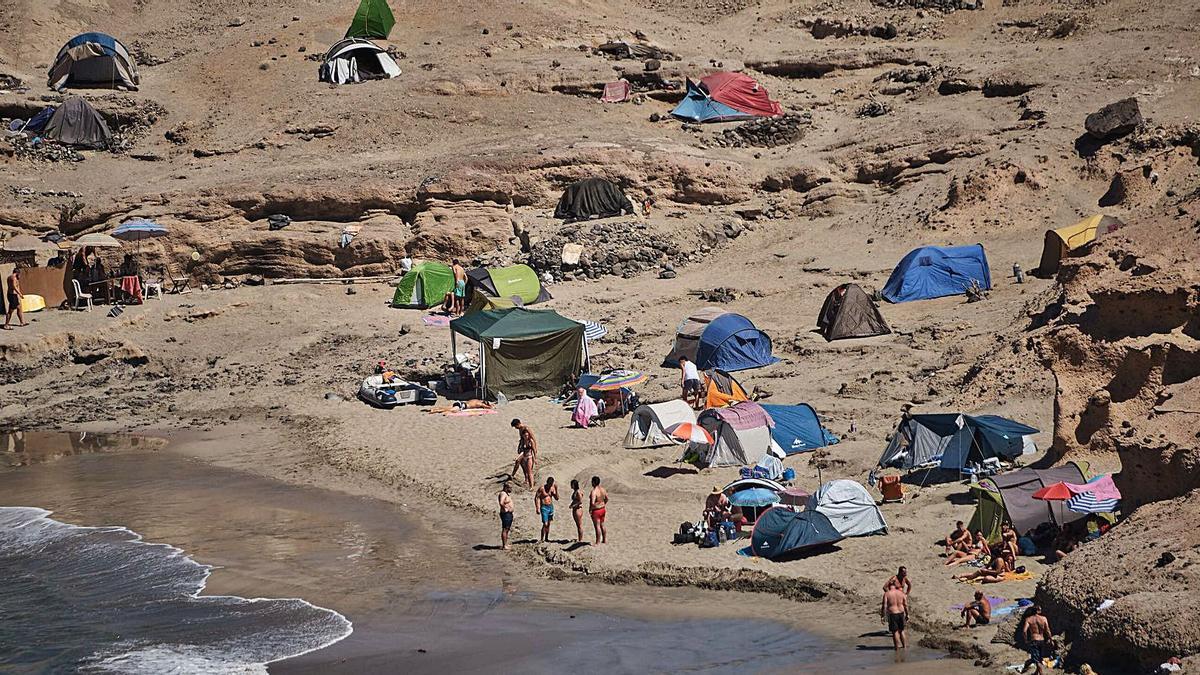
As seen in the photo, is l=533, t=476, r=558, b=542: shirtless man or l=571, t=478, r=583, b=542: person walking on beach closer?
l=571, t=478, r=583, b=542: person walking on beach

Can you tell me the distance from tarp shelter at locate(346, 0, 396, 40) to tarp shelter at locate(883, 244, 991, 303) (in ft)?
70.2

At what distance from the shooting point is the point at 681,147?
3472cm

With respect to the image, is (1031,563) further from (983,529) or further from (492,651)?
(492,651)

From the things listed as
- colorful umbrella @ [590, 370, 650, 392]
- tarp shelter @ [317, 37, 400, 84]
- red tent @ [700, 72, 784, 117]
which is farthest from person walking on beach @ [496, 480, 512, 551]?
tarp shelter @ [317, 37, 400, 84]

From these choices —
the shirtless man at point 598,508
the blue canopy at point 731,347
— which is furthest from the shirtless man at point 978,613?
the blue canopy at point 731,347

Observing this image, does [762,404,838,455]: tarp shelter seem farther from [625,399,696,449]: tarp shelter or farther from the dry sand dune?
[625,399,696,449]: tarp shelter

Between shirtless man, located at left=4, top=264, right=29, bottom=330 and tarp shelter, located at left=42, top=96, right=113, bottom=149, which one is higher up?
tarp shelter, located at left=42, top=96, right=113, bottom=149

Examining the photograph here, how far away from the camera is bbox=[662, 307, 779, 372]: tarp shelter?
2359 cm

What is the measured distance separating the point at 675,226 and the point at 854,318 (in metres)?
8.09

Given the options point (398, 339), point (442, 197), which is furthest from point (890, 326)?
point (442, 197)

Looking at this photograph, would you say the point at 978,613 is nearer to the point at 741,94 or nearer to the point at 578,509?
the point at 578,509

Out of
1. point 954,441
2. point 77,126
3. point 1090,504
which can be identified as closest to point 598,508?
point 954,441

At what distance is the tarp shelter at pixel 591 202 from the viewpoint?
3197 cm

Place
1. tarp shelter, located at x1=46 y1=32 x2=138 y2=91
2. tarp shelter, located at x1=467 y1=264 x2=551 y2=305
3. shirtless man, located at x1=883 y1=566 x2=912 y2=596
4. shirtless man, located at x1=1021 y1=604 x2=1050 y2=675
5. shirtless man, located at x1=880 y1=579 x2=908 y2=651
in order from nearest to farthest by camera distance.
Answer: shirtless man, located at x1=1021 y1=604 x2=1050 y2=675 → shirtless man, located at x1=880 y1=579 x2=908 y2=651 → shirtless man, located at x1=883 y1=566 x2=912 y2=596 → tarp shelter, located at x1=467 y1=264 x2=551 y2=305 → tarp shelter, located at x1=46 y1=32 x2=138 y2=91
